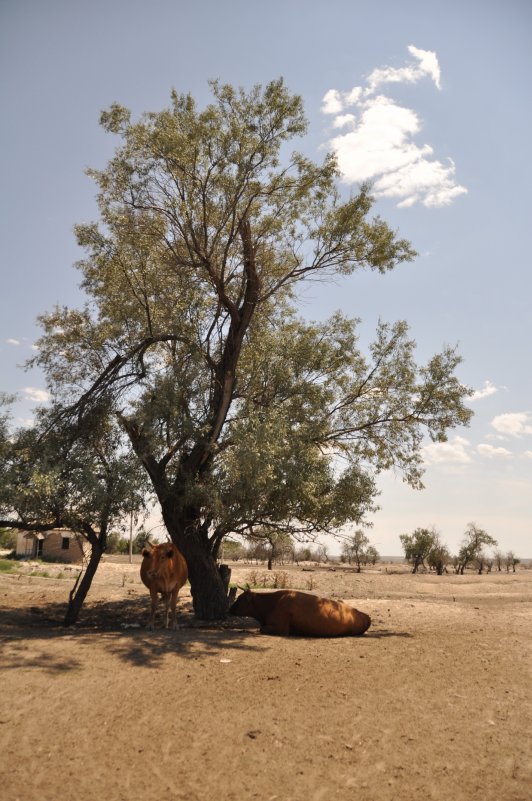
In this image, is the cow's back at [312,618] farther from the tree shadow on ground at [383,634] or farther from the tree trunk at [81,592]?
the tree trunk at [81,592]

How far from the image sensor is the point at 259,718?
731 cm

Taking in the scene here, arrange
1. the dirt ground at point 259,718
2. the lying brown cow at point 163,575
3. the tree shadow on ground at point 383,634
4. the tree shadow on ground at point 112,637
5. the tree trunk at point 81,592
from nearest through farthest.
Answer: the dirt ground at point 259,718 < the tree shadow on ground at point 112,637 < the lying brown cow at point 163,575 < the tree shadow on ground at point 383,634 < the tree trunk at point 81,592

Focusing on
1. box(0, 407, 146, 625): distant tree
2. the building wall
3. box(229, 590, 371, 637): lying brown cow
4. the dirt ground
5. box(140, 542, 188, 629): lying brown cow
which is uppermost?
box(0, 407, 146, 625): distant tree

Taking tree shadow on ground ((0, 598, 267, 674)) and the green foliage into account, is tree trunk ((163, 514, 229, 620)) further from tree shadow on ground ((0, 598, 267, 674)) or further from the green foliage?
the green foliage

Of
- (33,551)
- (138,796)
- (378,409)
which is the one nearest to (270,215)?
(378,409)

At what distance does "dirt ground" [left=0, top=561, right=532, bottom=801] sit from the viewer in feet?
19.0

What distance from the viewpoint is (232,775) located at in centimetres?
591

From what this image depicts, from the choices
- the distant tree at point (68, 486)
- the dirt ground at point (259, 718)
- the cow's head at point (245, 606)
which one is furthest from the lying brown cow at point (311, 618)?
the distant tree at point (68, 486)

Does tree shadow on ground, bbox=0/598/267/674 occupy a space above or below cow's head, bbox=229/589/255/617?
below

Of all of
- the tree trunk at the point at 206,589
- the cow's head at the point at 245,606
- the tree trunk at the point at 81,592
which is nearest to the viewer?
the cow's head at the point at 245,606

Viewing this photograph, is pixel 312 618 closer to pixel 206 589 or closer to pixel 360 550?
pixel 206 589

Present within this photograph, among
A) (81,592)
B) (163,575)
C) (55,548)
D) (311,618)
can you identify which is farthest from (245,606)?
(55,548)

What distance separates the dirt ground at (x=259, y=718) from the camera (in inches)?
228

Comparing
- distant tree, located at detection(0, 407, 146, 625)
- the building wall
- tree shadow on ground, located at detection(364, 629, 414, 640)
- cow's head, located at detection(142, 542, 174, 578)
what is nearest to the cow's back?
tree shadow on ground, located at detection(364, 629, 414, 640)
